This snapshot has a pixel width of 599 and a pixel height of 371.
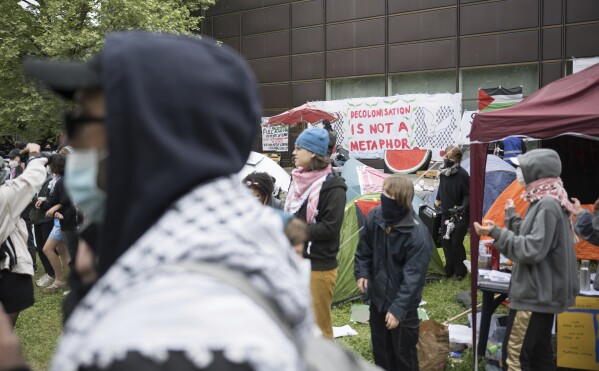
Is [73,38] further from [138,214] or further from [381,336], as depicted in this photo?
[138,214]

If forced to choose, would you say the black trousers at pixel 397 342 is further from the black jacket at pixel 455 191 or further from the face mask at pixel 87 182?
the black jacket at pixel 455 191

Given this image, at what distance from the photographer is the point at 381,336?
15.7ft

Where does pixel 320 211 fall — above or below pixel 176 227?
below

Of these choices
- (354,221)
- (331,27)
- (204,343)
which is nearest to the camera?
(204,343)

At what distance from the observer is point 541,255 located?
13.8ft

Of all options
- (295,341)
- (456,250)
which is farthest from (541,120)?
(295,341)

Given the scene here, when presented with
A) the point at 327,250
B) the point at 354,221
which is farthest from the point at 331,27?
the point at 327,250

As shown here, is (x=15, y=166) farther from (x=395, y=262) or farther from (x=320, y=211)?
(x=395, y=262)

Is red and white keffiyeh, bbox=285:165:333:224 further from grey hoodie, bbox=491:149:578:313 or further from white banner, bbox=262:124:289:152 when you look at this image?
white banner, bbox=262:124:289:152

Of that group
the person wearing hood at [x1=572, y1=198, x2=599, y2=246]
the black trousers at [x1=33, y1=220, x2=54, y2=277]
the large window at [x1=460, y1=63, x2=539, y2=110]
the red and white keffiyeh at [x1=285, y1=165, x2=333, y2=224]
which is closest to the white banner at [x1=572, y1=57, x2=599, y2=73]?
the large window at [x1=460, y1=63, x2=539, y2=110]

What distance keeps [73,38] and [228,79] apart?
17.2 metres

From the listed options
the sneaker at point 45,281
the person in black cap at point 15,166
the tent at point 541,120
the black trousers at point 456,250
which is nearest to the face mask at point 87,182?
the tent at point 541,120

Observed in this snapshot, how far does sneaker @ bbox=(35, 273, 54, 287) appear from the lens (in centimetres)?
891

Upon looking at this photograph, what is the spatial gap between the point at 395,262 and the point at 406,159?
9.00m
